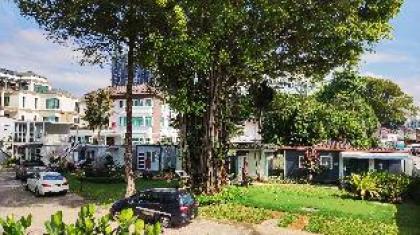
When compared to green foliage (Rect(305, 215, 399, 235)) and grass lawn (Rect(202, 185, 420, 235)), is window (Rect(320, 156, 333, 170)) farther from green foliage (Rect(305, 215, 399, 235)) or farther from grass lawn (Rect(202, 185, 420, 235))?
green foliage (Rect(305, 215, 399, 235))

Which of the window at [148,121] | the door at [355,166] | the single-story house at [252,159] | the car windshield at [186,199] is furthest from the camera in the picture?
the window at [148,121]

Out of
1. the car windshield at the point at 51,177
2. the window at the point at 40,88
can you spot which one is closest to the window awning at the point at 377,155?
the car windshield at the point at 51,177

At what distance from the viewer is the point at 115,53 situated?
3781 cm

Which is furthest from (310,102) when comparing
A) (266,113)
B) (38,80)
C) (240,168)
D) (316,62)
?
(38,80)

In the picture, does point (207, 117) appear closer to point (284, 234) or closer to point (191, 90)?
point (191, 90)

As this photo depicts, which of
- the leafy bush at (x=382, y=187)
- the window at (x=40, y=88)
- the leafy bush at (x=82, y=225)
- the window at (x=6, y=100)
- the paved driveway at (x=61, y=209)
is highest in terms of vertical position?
the window at (x=40, y=88)

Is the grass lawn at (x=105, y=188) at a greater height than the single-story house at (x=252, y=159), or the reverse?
the single-story house at (x=252, y=159)

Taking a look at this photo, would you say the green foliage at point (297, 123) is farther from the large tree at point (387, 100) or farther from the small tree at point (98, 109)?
the large tree at point (387, 100)

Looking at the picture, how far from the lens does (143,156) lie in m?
55.4

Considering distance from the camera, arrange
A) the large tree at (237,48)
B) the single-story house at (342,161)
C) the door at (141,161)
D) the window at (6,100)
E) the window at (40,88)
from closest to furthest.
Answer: the large tree at (237,48), the single-story house at (342,161), the door at (141,161), the window at (6,100), the window at (40,88)

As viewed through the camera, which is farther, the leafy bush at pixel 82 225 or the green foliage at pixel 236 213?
the green foliage at pixel 236 213

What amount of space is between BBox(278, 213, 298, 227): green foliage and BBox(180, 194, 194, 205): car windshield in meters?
4.69

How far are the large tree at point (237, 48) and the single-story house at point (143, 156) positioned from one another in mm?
16046

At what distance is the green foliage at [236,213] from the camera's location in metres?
27.7
